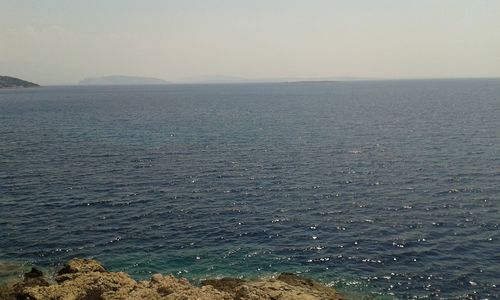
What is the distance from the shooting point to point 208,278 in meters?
35.2

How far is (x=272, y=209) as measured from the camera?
5106cm

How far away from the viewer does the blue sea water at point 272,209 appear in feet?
122

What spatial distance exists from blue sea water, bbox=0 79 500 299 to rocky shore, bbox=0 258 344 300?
4753 millimetres

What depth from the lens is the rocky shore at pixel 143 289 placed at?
2770 centimetres

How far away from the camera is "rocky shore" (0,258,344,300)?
90.9ft

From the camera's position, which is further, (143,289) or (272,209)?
(272,209)

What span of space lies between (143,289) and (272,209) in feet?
81.4

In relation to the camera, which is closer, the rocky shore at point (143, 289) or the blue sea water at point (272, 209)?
the rocky shore at point (143, 289)

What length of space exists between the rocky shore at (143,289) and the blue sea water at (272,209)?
475 cm

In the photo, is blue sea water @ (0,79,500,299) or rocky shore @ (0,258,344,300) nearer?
rocky shore @ (0,258,344,300)

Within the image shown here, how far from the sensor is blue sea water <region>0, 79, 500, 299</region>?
122ft

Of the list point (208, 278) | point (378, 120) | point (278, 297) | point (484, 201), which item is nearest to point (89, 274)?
point (208, 278)

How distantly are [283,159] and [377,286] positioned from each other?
144ft

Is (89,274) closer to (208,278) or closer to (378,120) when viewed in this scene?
(208,278)
